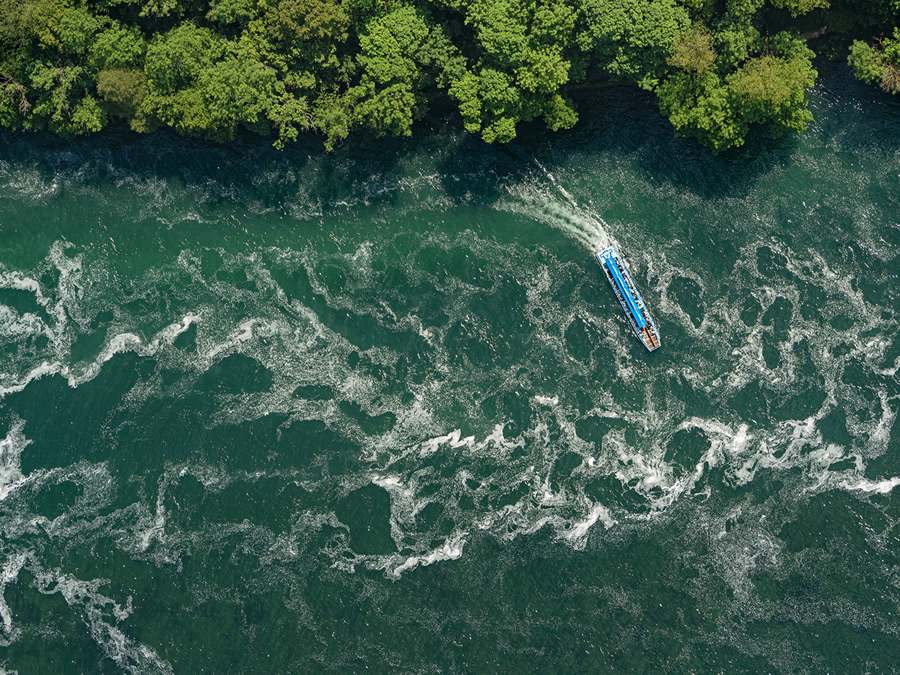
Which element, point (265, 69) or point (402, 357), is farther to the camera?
point (402, 357)

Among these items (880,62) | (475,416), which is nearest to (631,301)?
(475,416)

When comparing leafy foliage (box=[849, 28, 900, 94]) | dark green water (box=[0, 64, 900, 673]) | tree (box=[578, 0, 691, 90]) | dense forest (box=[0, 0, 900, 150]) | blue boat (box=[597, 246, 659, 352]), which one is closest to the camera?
tree (box=[578, 0, 691, 90])

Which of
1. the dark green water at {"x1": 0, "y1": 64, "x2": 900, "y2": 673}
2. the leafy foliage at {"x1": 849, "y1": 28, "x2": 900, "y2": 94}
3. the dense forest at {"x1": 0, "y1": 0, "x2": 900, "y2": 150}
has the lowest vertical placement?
the dark green water at {"x1": 0, "y1": 64, "x2": 900, "y2": 673}

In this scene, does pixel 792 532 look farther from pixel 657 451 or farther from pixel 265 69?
pixel 265 69

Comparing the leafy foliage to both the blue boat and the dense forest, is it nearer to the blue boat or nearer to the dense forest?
the dense forest

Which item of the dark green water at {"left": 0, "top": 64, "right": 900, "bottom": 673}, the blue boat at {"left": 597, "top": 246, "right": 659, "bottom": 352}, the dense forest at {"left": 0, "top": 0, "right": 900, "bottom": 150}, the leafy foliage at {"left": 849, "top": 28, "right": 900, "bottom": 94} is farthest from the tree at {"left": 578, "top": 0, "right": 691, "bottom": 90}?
the blue boat at {"left": 597, "top": 246, "right": 659, "bottom": 352}

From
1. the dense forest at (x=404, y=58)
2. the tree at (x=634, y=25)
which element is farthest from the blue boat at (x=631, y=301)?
the tree at (x=634, y=25)

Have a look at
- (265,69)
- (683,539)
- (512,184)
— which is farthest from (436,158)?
(683,539)
